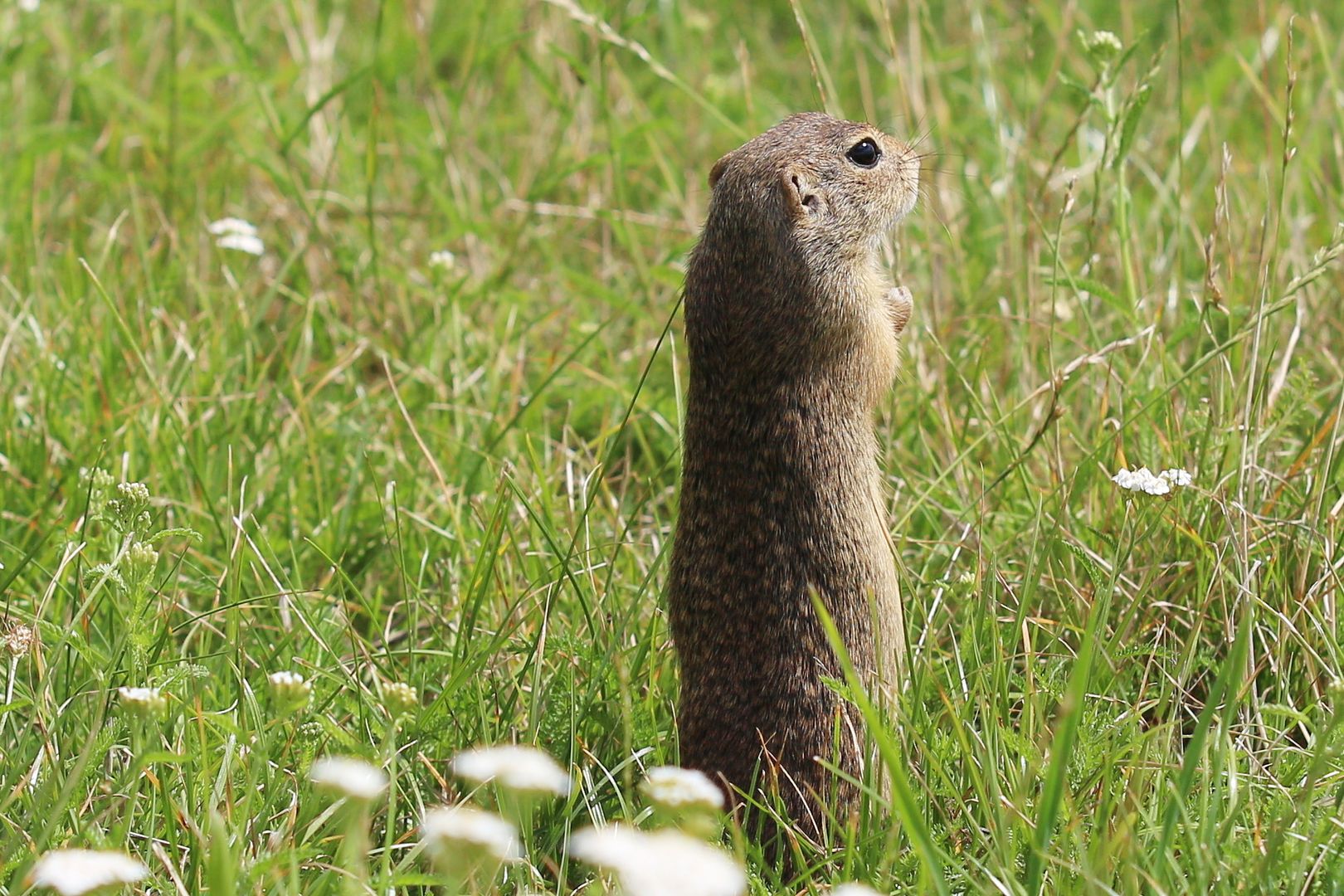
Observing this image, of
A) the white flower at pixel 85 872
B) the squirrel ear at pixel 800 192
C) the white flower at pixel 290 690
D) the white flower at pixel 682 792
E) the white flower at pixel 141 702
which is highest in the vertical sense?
the squirrel ear at pixel 800 192

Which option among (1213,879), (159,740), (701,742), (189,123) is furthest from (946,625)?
(189,123)

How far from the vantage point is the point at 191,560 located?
390cm

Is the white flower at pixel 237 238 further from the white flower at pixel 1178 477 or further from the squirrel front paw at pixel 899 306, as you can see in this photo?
the white flower at pixel 1178 477

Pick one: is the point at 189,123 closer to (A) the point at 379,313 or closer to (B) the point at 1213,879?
(A) the point at 379,313

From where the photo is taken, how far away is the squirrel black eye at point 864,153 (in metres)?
3.67

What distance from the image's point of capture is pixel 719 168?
365 centimetres

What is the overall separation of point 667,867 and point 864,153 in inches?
91.4

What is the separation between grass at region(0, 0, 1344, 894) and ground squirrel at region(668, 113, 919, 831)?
0.16 meters

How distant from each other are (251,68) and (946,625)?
3.13 meters

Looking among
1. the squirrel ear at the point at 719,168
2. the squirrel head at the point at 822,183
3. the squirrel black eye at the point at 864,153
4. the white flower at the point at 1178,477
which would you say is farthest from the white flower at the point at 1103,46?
the white flower at the point at 1178,477

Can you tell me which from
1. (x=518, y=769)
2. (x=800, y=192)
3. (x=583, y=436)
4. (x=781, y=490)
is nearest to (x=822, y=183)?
(x=800, y=192)

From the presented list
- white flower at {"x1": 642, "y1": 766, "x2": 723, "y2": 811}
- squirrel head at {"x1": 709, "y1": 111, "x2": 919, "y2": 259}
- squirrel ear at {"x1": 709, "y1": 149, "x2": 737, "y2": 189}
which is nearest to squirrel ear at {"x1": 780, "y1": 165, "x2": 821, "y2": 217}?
squirrel head at {"x1": 709, "y1": 111, "x2": 919, "y2": 259}

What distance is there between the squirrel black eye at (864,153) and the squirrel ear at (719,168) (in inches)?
11.6

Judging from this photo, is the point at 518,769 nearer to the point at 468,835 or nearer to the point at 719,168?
the point at 468,835
